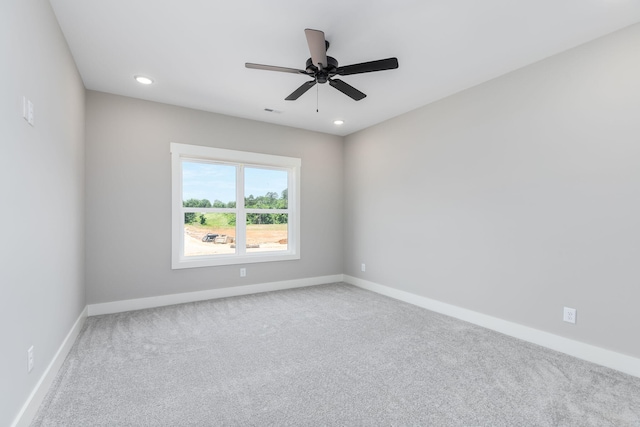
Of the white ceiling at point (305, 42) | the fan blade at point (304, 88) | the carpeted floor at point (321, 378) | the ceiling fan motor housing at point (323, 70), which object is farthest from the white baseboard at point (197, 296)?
the ceiling fan motor housing at point (323, 70)

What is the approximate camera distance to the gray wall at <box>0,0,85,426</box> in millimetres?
1499

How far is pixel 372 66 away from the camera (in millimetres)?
2443

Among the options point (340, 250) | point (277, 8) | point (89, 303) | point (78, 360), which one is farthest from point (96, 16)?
point (340, 250)

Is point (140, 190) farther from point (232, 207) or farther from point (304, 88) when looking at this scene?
point (304, 88)

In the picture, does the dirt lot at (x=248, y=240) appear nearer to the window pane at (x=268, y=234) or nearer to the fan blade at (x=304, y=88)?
the window pane at (x=268, y=234)

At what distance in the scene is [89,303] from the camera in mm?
3623

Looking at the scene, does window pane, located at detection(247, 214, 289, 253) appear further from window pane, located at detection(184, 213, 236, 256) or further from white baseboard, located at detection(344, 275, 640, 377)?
white baseboard, located at detection(344, 275, 640, 377)

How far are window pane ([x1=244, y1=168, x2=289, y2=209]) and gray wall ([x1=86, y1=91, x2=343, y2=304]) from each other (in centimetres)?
37

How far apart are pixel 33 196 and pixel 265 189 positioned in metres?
3.23

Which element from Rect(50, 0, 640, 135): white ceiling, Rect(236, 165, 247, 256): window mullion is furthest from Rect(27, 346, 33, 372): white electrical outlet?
Rect(236, 165, 247, 256): window mullion

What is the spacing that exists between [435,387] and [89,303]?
12.4 ft

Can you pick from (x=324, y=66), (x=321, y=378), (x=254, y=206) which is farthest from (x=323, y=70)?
(x=254, y=206)

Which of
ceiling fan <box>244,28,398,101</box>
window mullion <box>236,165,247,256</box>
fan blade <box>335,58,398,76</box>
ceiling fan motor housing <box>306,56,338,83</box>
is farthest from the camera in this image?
window mullion <box>236,165,247,256</box>

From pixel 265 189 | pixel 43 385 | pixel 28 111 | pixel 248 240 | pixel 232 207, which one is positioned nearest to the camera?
pixel 28 111
